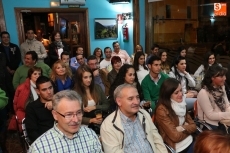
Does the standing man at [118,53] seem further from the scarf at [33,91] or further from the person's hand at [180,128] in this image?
the person's hand at [180,128]

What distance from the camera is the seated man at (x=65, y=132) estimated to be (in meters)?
1.60

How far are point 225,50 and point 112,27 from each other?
10.3ft

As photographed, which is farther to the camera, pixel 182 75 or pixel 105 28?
pixel 105 28

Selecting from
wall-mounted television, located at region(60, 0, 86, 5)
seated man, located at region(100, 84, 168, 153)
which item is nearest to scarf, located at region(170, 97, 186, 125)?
seated man, located at region(100, 84, 168, 153)

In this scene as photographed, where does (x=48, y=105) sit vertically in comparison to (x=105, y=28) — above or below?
below

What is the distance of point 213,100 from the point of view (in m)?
2.75

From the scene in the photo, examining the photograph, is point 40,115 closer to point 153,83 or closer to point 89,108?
point 89,108

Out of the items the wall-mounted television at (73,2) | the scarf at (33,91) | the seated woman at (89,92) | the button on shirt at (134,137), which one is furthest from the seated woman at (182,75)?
the wall-mounted television at (73,2)

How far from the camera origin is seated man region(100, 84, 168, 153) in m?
1.97

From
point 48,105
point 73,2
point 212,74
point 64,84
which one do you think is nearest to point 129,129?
point 48,105

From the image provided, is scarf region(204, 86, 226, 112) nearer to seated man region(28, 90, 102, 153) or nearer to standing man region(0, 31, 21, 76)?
seated man region(28, 90, 102, 153)

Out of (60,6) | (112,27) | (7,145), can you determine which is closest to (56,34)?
(60,6)

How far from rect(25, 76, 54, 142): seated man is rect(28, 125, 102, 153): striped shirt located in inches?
29.0

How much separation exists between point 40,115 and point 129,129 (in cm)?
95
